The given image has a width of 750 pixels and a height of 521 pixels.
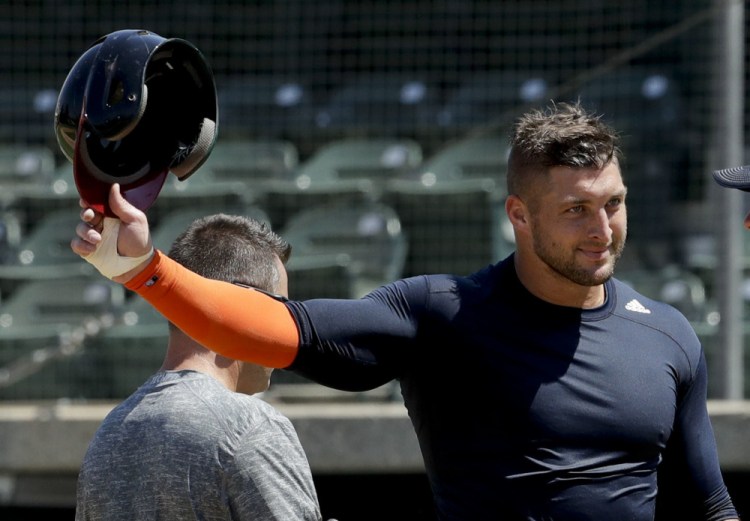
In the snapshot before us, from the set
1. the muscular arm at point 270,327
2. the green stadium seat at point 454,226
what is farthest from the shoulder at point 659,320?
the green stadium seat at point 454,226

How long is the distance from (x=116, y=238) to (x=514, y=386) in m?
0.86

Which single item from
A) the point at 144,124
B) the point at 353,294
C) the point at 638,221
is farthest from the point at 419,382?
the point at 638,221

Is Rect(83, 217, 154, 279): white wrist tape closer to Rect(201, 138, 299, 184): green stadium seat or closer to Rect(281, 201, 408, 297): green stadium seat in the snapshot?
Rect(281, 201, 408, 297): green stadium seat

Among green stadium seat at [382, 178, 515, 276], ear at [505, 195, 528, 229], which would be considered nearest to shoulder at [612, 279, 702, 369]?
ear at [505, 195, 528, 229]

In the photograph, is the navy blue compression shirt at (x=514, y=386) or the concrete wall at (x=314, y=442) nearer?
the navy blue compression shirt at (x=514, y=386)

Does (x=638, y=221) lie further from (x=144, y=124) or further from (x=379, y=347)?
(x=144, y=124)

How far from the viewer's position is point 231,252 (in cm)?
227

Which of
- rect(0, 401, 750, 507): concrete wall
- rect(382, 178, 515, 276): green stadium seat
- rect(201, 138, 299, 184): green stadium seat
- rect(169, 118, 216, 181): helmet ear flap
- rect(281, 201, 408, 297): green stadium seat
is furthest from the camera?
rect(201, 138, 299, 184): green stadium seat

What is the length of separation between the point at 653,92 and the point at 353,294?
1.95 meters

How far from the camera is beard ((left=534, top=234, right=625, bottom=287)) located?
7.64 feet

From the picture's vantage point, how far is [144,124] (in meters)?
2.02

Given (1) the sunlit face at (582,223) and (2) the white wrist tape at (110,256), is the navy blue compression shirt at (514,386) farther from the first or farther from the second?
(2) the white wrist tape at (110,256)

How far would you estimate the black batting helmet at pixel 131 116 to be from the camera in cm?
194

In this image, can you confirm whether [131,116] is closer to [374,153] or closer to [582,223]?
[582,223]
